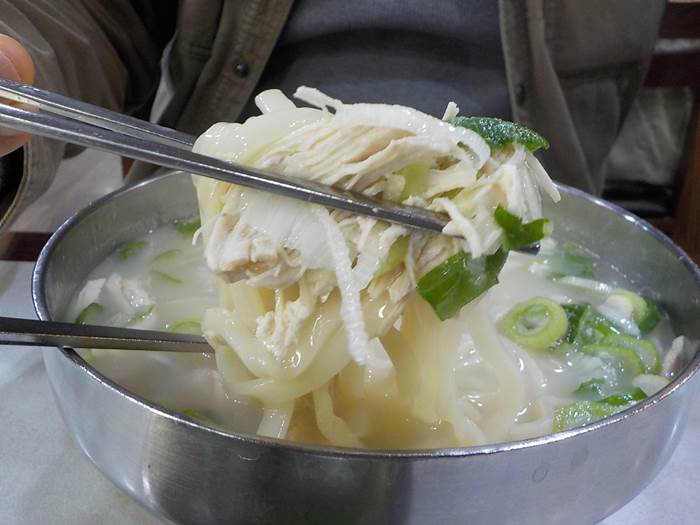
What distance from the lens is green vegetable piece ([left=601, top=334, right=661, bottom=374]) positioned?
1146 millimetres

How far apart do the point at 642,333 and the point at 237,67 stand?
3.85ft

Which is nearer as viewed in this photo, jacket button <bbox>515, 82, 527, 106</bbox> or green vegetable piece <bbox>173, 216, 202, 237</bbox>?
green vegetable piece <bbox>173, 216, 202, 237</bbox>

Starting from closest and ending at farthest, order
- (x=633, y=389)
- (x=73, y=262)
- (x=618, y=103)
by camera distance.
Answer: (x=633, y=389) < (x=73, y=262) < (x=618, y=103)

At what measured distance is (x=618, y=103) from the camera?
217 cm

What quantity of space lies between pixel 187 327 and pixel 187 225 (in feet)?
1.16

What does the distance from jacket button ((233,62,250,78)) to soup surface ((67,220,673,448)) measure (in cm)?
59

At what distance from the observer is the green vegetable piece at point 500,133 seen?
0.85m

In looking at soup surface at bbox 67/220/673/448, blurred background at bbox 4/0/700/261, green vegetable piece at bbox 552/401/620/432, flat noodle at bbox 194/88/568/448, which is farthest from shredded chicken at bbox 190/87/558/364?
blurred background at bbox 4/0/700/261

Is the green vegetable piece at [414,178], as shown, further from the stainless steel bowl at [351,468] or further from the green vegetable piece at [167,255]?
the green vegetable piece at [167,255]

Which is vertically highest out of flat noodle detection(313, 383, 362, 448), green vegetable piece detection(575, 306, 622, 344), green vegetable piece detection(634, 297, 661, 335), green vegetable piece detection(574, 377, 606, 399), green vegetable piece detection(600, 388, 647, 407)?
flat noodle detection(313, 383, 362, 448)

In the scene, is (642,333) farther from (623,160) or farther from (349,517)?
(623,160)

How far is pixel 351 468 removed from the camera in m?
0.72

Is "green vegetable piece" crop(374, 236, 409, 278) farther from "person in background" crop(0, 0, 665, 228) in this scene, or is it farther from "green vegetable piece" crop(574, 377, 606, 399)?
"person in background" crop(0, 0, 665, 228)

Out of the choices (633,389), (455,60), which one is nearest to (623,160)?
(455,60)
